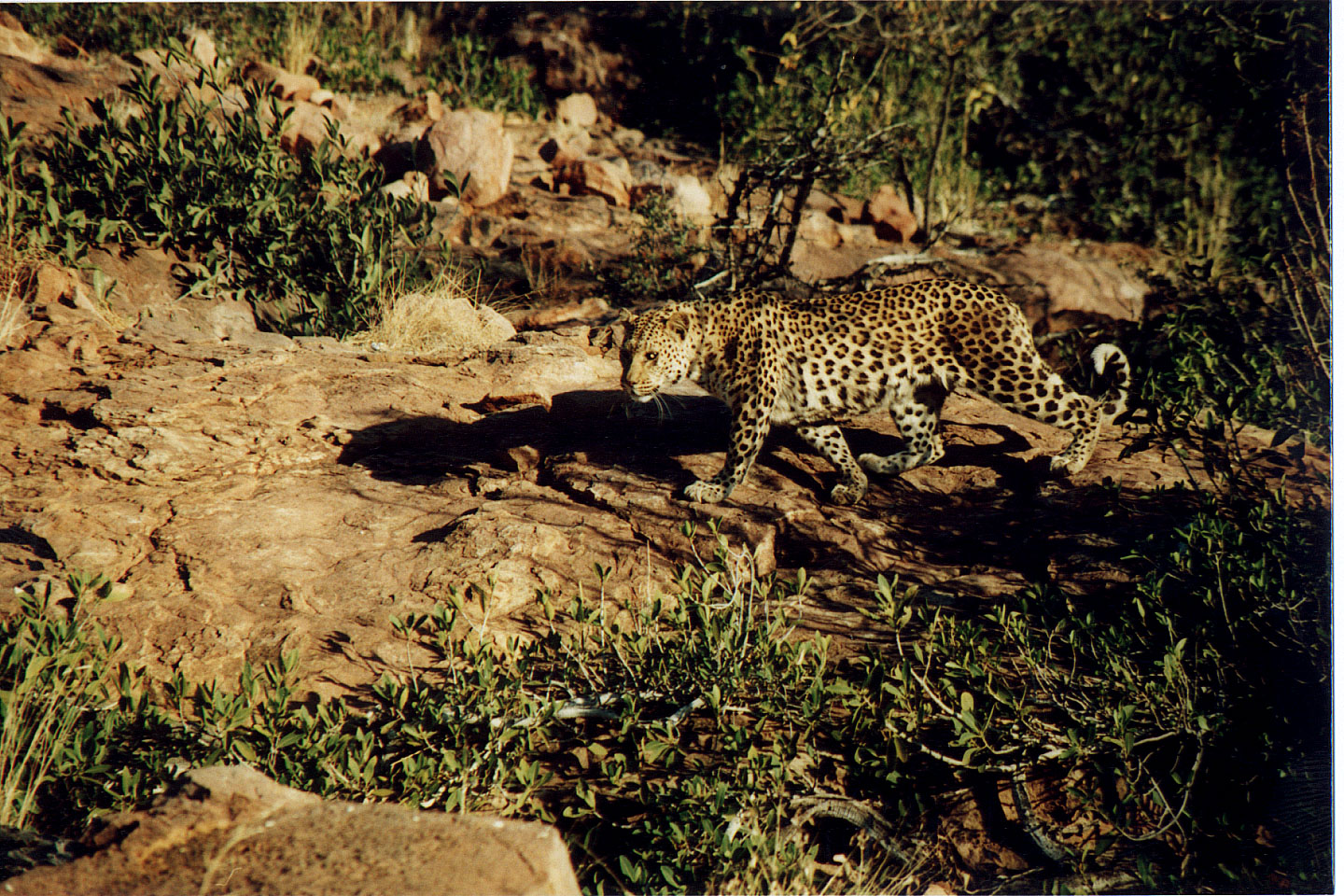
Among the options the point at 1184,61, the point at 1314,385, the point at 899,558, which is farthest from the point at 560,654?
the point at 1184,61

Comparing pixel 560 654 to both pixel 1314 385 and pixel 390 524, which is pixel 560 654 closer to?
pixel 390 524

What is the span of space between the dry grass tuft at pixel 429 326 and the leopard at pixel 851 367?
268 cm

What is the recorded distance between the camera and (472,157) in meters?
11.6

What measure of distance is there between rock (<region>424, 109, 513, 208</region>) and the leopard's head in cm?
644

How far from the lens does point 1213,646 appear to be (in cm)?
422

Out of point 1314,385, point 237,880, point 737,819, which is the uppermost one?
point 1314,385

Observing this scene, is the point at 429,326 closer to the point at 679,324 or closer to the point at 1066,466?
the point at 679,324

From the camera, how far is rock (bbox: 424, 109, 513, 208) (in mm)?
11570

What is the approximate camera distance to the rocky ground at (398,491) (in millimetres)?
4887

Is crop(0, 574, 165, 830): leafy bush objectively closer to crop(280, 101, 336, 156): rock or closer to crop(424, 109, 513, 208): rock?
crop(424, 109, 513, 208): rock

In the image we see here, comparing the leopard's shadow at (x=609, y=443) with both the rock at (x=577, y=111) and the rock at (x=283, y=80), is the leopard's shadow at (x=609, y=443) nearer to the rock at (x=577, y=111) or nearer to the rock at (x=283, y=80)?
the rock at (x=283, y=80)

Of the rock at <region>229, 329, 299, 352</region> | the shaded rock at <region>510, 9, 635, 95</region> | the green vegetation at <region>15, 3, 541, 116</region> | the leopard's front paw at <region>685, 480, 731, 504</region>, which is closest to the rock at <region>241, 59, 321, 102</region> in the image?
the green vegetation at <region>15, 3, 541, 116</region>

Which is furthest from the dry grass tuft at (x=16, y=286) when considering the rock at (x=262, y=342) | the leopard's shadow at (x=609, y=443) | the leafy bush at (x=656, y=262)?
the leafy bush at (x=656, y=262)

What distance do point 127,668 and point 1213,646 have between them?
16.1 ft
